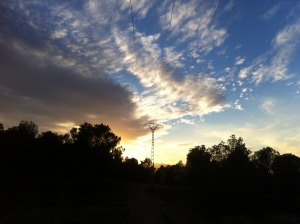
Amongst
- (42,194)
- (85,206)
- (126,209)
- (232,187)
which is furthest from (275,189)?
(42,194)

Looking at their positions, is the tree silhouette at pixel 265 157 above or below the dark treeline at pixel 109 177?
above

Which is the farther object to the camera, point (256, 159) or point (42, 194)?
point (256, 159)

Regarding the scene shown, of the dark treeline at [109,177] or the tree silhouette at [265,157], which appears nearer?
the dark treeline at [109,177]

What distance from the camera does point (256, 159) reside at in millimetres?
101625

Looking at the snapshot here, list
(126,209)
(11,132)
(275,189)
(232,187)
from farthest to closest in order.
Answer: (11,132), (275,189), (232,187), (126,209)

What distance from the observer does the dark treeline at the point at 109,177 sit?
56250mm

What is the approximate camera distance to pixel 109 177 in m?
72.6

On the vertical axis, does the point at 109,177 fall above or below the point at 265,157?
below

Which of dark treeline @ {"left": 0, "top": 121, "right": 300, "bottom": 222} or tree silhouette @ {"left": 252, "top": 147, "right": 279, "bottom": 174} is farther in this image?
tree silhouette @ {"left": 252, "top": 147, "right": 279, "bottom": 174}

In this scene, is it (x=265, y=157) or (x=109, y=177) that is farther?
(x=265, y=157)

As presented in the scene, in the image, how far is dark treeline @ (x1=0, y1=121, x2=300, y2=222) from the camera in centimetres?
5625

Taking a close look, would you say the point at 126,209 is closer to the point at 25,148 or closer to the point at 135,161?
the point at 25,148

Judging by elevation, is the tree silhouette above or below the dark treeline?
above

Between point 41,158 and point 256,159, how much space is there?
223ft
